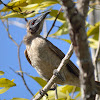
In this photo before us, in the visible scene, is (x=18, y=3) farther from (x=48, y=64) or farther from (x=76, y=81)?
(x=76, y=81)

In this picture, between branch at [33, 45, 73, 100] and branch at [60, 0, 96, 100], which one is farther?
branch at [33, 45, 73, 100]

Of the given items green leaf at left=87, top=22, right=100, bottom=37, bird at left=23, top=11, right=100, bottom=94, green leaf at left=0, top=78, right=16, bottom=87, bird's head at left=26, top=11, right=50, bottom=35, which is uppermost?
bird's head at left=26, top=11, right=50, bottom=35

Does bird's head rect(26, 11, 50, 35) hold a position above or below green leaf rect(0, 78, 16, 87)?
above

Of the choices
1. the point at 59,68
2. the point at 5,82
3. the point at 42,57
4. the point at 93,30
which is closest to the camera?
the point at 59,68

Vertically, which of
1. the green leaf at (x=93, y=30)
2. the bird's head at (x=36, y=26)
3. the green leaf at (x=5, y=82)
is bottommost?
the green leaf at (x=5, y=82)

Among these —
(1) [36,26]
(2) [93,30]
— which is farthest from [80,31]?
(2) [93,30]

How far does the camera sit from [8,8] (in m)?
3.44

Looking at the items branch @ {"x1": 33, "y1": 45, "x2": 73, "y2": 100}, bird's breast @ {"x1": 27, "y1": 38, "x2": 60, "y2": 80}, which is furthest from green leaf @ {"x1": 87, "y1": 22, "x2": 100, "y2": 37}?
branch @ {"x1": 33, "y1": 45, "x2": 73, "y2": 100}

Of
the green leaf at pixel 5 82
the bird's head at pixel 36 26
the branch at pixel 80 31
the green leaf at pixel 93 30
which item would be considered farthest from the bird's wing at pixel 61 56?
the branch at pixel 80 31

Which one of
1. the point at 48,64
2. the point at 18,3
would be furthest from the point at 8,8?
the point at 48,64

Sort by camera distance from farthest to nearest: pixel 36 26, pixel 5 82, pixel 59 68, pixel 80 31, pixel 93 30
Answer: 1. pixel 93 30
2. pixel 36 26
3. pixel 5 82
4. pixel 59 68
5. pixel 80 31

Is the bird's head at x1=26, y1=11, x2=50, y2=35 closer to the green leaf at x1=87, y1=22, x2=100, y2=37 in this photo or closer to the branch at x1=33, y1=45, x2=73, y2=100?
the green leaf at x1=87, y1=22, x2=100, y2=37

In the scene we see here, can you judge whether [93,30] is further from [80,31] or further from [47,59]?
[80,31]

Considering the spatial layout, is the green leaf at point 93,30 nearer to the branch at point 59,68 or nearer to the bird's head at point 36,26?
the bird's head at point 36,26
